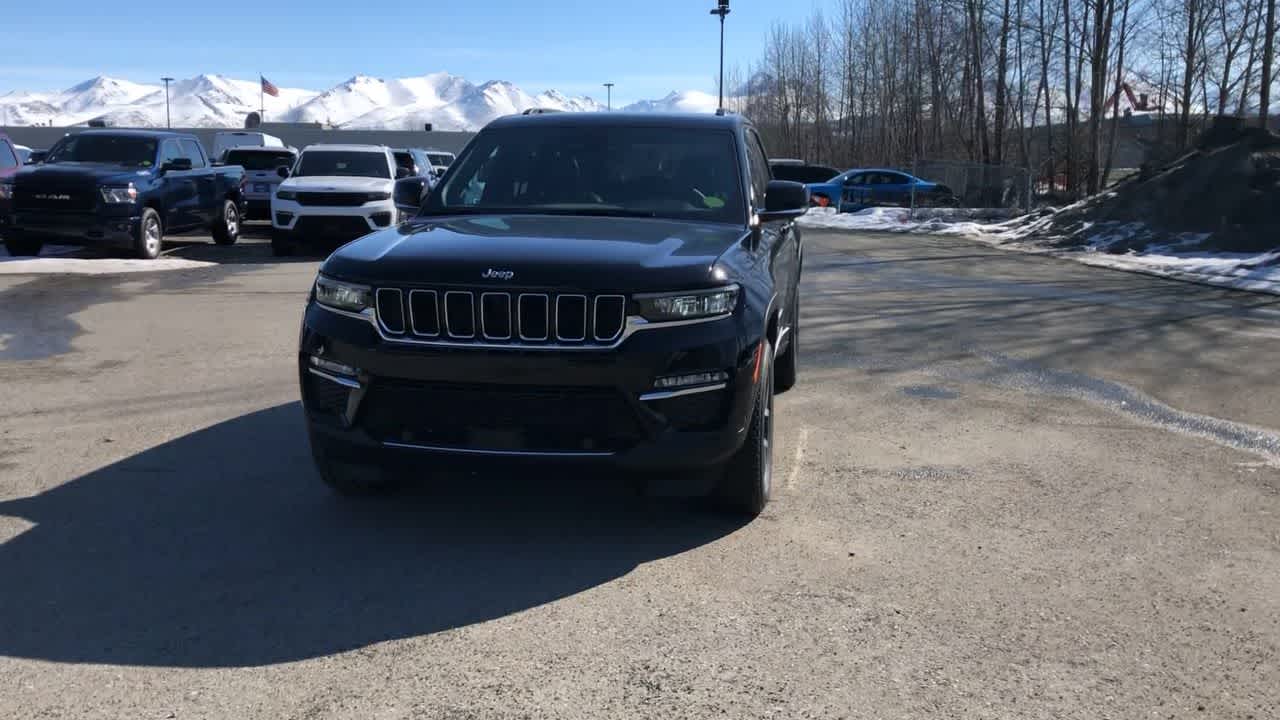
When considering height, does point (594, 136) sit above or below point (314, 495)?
above

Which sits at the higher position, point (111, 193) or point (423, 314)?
point (111, 193)

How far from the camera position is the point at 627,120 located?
6.05 meters

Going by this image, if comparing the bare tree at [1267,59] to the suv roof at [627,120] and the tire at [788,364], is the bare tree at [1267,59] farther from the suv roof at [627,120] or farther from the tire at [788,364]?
the suv roof at [627,120]

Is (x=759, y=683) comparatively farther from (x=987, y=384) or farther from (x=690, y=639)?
(x=987, y=384)

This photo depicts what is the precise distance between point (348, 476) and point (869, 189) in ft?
108

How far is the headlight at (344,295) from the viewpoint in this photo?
4.36 m

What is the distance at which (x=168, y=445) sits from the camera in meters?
6.07

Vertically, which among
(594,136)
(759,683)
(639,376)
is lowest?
(759,683)

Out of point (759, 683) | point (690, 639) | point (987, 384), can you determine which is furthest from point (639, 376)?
point (987, 384)

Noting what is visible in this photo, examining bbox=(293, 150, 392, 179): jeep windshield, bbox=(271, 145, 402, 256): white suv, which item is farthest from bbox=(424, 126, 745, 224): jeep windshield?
bbox=(293, 150, 392, 179): jeep windshield

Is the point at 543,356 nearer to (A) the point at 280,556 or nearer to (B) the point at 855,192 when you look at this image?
(A) the point at 280,556

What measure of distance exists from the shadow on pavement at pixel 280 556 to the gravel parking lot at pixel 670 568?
0.02 meters

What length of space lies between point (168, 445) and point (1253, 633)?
5.09 m

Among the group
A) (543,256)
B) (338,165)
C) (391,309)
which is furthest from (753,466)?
(338,165)
